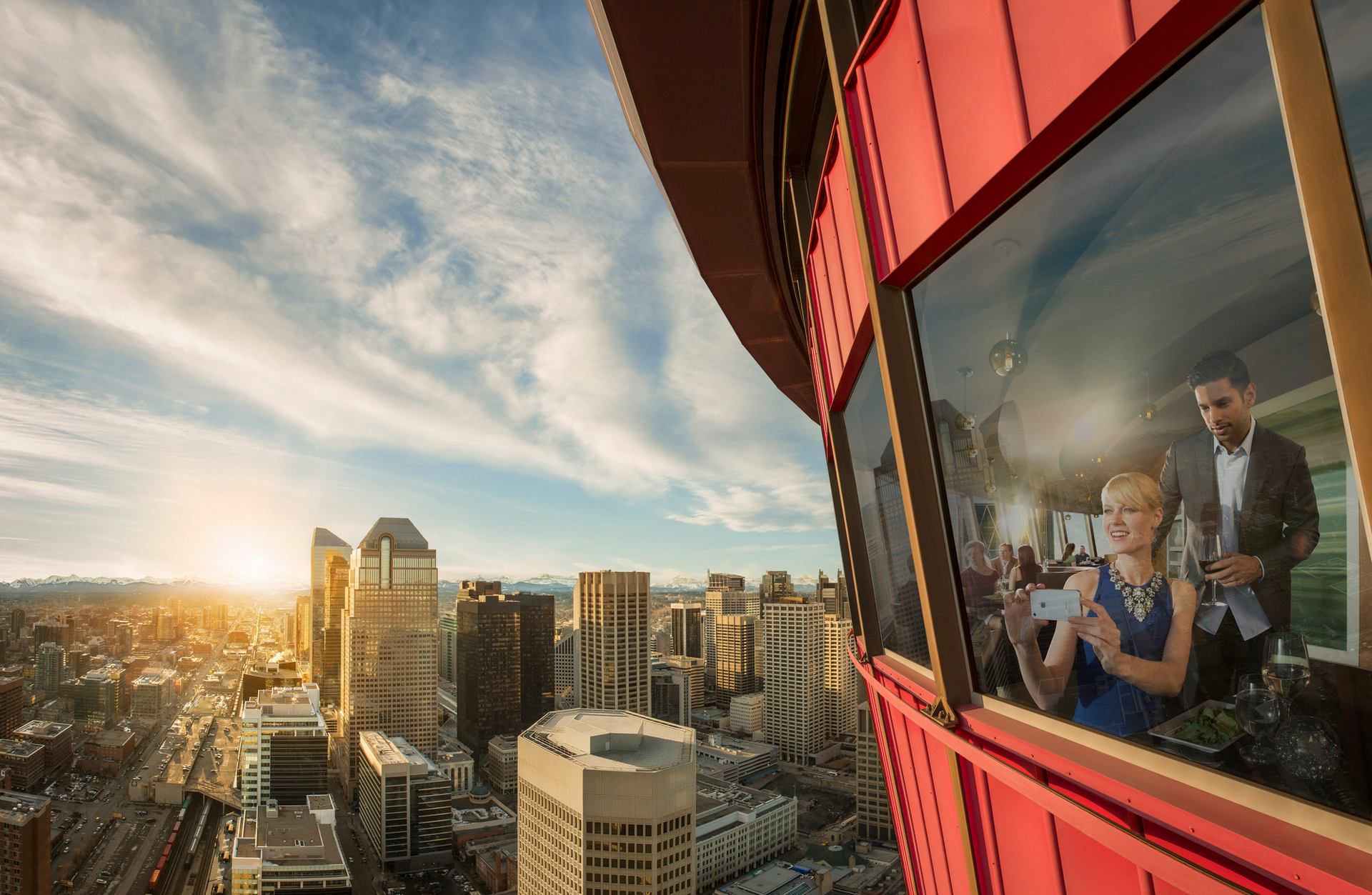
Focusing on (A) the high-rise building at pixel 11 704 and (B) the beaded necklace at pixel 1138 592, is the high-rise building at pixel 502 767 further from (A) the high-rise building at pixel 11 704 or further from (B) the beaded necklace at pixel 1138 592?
(B) the beaded necklace at pixel 1138 592

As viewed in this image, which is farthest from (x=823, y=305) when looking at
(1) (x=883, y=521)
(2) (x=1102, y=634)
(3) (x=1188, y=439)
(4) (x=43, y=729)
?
(4) (x=43, y=729)

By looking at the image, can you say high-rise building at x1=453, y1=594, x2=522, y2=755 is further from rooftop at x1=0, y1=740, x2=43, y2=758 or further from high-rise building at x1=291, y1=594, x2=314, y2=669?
high-rise building at x1=291, y1=594, x2=314, y2=669

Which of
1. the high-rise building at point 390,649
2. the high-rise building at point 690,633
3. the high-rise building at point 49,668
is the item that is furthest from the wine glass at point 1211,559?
the high-rise building at point 690,633

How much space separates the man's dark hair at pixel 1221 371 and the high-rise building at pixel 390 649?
6655 cm

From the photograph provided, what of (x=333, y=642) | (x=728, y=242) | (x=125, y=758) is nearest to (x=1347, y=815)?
(x=728, y=242)

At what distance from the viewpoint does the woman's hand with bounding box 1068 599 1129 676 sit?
1470 mm

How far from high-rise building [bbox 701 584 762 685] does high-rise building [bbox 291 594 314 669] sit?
51765 millimetres

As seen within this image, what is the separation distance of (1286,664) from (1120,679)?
386 millimetres

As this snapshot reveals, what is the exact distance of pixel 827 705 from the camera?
6175 cm

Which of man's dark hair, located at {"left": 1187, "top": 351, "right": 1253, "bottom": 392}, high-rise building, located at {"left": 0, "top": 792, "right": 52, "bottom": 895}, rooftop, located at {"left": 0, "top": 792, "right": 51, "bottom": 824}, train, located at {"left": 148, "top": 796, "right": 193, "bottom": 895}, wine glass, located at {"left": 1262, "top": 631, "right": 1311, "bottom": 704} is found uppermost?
man's dark hair, located at {"left": 1187, "top": 351, "right": 1253, "bottom": 392}

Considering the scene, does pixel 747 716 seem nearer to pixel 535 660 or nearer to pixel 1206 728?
pixel 535 660

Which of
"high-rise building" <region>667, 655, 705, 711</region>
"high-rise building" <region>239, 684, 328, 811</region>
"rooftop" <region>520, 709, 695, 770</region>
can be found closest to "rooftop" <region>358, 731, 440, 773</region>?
"high-rise building" <region>239, 684, 328, 811</region>

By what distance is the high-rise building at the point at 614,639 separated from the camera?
1943 inches

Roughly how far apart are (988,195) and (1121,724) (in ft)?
4.04
